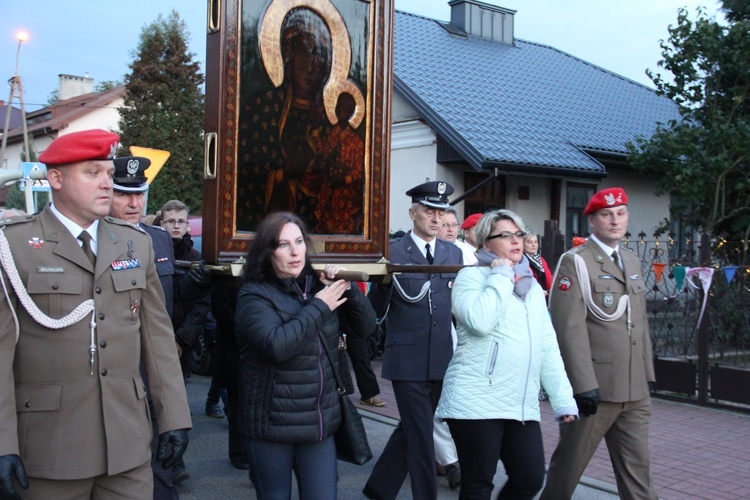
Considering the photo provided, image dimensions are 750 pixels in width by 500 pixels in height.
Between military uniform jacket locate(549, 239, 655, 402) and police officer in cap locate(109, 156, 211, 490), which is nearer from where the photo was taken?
military uniform jacket locate(549, 239, 655, 402)

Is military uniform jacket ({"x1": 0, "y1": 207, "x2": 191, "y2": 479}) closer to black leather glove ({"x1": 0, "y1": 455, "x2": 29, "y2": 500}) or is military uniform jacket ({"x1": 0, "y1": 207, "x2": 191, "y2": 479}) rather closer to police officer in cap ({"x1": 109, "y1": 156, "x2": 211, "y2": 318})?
black leather glove ({"x1": 0, "y1": 455, "x2": 29, "y2": 500})

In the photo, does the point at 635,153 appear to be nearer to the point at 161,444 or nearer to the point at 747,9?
the point at 747,9

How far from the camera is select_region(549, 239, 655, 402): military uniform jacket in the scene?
441 centimetres

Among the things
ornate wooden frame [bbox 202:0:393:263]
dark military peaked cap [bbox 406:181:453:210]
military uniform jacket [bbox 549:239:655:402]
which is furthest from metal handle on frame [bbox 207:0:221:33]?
military uniform jacket [bbox 549:239:655:402]

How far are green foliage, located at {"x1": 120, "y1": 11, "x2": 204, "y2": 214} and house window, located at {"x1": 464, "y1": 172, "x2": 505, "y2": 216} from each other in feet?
43.0

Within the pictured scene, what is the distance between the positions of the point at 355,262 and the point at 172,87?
23644mm

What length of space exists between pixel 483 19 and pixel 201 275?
1763 centimetres

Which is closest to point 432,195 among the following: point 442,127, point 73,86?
point 442,127

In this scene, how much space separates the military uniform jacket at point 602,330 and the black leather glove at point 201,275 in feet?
6.52

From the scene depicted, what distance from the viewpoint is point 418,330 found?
15.6 feet

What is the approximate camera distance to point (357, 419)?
370 cm

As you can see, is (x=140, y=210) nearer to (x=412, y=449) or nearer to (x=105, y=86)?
(x=412, y=449)

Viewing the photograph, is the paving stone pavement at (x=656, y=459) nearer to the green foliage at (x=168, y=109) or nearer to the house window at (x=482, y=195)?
the house window at (x=482, y=195)

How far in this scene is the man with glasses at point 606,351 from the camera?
4457 mm
